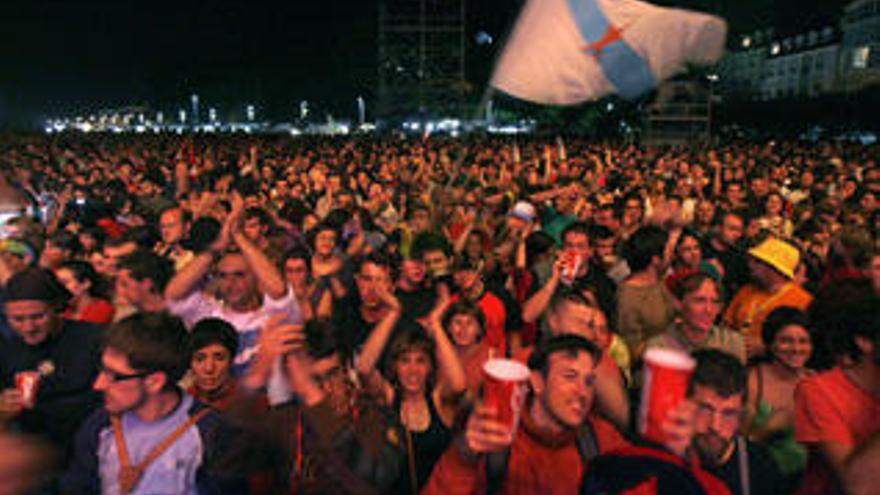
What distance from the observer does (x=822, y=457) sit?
8.37 ft

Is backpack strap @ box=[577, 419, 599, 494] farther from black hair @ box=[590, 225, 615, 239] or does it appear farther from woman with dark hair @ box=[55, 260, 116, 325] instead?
black hair @ box=[590, 225, 615, 239]

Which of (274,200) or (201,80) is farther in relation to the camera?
(201,80)

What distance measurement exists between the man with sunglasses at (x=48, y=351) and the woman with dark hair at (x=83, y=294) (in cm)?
70

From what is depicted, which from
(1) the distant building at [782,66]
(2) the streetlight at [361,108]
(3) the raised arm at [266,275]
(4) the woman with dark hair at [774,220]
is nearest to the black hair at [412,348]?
(3) the raised arm at [266,275]

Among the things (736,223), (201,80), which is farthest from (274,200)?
(201,80)

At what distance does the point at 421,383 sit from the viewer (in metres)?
3.19

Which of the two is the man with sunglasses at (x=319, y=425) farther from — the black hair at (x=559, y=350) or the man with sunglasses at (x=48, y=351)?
the man with sunglasses at (x=48, y=351)

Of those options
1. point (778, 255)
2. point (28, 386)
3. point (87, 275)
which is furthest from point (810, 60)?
point (28, 386)

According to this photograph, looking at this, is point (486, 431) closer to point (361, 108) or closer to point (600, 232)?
point (600, 232)

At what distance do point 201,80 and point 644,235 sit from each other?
67.5m

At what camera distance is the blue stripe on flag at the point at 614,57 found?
263 inches

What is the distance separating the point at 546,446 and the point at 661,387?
692 millimetres

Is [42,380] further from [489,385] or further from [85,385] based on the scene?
[489,385]

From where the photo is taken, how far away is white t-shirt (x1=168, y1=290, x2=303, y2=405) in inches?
151
